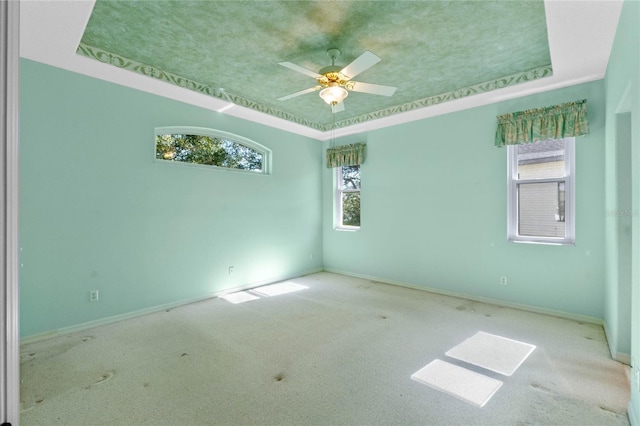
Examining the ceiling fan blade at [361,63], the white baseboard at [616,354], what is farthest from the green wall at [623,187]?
the ceiling fan blade at [361,63]

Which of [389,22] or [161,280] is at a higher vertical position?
[389,22]

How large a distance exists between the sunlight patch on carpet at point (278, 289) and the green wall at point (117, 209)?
0.20 m

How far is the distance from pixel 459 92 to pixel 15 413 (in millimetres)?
4674

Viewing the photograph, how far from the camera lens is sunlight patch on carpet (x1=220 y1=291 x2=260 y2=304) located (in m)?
4.24

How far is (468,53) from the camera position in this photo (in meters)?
3.14

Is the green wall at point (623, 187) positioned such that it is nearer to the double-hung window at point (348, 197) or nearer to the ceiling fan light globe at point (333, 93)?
the ceiling fan light globe at point (333, 93)

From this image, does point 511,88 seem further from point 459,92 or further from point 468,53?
point 468,53

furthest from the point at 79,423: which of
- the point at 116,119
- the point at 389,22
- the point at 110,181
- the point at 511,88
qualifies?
the point at 511,88

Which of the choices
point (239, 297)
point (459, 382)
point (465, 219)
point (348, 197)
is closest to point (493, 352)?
point (459, 382)

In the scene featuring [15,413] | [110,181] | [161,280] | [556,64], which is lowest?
[161,280]

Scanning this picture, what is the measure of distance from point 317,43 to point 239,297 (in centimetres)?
334

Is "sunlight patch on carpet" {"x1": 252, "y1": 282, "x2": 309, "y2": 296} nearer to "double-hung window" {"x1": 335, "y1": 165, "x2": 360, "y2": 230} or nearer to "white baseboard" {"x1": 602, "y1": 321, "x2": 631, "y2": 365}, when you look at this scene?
"double-hung window" {"x1": 335, "y1": 165, "x2": 360, "y2": 230}

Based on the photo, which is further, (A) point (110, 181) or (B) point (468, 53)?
(A) point (110, 181)

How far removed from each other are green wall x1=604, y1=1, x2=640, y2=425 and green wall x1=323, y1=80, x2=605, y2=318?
0.98 feet
